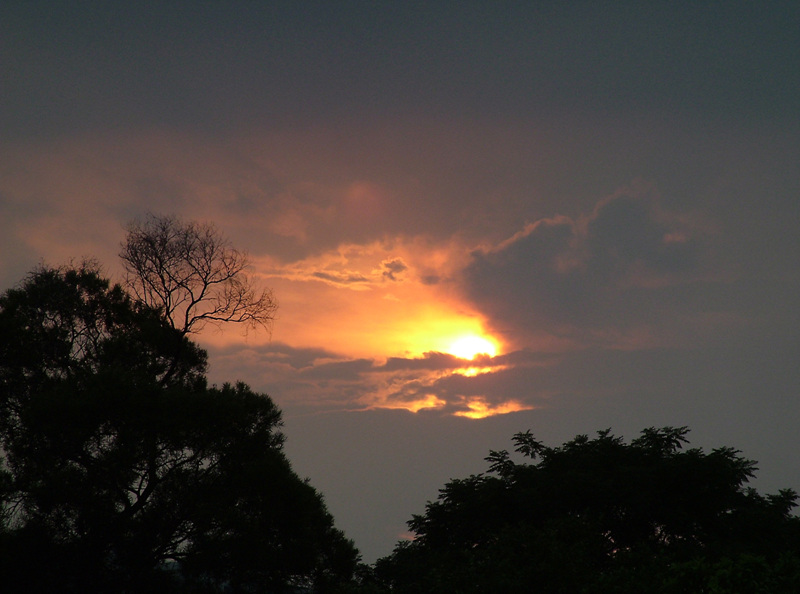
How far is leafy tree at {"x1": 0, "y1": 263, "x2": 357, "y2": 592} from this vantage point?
101 ft

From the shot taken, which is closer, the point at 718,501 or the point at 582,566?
the point at 582,566

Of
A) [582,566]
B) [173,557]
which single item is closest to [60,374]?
[173,557]

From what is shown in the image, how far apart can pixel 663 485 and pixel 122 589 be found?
25502 millimetres

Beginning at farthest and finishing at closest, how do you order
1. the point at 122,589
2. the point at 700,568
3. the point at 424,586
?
the point at 122,589
the point at 424,586
the point at 700,568

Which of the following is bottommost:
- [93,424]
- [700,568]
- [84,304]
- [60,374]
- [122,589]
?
[700,568]

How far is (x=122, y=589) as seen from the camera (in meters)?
30.9

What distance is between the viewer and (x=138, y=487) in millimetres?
32312

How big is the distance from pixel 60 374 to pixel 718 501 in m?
33.0

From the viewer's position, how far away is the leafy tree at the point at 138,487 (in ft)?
101

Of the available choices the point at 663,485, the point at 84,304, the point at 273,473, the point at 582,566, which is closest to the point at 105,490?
the point at 273,473

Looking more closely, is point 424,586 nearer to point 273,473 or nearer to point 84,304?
point 273,473

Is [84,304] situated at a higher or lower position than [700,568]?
higher

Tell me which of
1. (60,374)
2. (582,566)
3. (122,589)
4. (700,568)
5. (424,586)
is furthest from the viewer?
(60,374)

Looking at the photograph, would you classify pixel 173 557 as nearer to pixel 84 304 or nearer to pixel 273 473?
pixel 273 473
